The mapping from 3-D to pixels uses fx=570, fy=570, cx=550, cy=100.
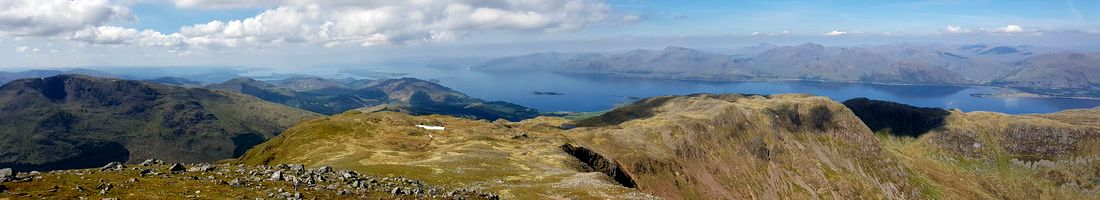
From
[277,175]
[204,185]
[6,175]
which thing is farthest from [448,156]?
[6,175]

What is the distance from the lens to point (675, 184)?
16575 cm

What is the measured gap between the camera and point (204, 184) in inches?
1891

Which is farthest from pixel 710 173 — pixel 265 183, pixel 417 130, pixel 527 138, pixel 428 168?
pixel 265 183

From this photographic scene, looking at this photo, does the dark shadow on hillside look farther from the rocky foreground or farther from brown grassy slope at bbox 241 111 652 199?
the rocky foreground

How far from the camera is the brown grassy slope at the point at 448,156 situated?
77.1m

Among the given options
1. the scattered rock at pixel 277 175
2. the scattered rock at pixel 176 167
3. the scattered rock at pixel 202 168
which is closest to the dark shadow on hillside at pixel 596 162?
the scattered rock at pixel 277 175

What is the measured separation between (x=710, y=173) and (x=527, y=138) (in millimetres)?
79563

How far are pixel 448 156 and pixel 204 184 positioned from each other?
57.7m

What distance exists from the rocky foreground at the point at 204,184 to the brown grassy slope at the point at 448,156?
14732 millimetres

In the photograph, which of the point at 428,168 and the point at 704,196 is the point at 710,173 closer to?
the point at 704,196

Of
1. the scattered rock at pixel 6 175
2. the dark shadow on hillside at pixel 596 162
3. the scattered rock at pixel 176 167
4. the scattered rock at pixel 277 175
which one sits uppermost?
the scattered rock at pixel 6 175

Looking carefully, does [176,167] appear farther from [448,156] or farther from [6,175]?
[448,156]

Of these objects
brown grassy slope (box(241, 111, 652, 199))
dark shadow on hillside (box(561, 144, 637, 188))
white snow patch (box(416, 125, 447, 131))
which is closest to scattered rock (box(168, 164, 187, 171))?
brown grassy slope (box(241, 111, 652, 199))

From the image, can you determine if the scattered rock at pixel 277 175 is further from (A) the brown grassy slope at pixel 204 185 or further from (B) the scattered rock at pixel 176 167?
(B) the scattered rock at pixel 176 167
